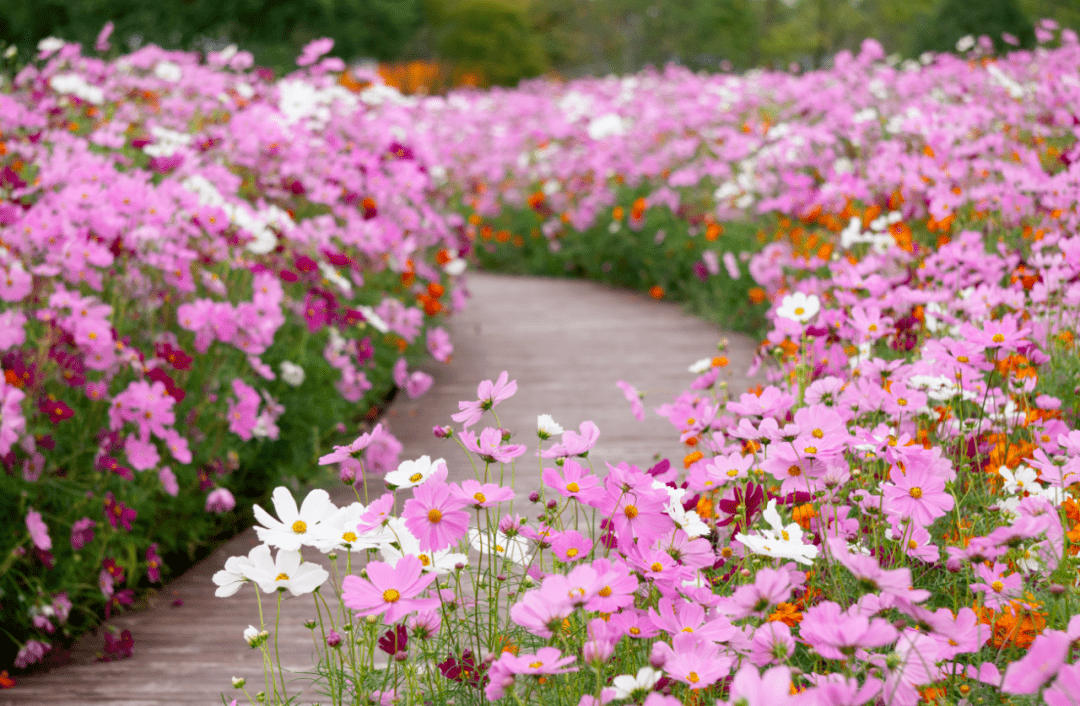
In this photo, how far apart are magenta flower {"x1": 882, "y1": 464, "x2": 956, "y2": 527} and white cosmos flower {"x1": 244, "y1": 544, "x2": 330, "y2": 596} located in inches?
35.1

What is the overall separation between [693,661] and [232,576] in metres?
0.68

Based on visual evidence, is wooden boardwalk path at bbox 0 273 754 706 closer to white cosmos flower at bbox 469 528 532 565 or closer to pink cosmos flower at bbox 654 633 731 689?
white cosmos flower at bbox 469 528 532 565

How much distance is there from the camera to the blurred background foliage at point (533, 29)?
1633 cm

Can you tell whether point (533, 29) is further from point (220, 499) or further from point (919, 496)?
point (919, 496)

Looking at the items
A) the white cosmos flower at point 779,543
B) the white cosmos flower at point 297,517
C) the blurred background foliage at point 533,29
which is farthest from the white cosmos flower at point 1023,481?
the blurred background foliage at point 533,29

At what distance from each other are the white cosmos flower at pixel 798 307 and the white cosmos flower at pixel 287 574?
1.54 m

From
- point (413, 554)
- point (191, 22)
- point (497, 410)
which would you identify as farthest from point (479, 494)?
point (191, 22)

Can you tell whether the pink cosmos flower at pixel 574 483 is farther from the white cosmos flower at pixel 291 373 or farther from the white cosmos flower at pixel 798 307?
the white cosmos flower at pixel 291 373

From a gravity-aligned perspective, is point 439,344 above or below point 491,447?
below

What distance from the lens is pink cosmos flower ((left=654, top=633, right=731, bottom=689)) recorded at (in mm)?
1263

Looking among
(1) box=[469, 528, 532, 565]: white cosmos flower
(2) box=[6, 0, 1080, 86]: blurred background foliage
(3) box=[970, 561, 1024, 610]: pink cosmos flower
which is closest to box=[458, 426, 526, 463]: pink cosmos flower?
(1) box=[469, 528, 532, 565]: white cosmos flower

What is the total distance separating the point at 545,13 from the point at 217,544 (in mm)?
31679

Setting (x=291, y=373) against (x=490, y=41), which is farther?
(x=490, y=41)

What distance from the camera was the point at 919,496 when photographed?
5.15ft
